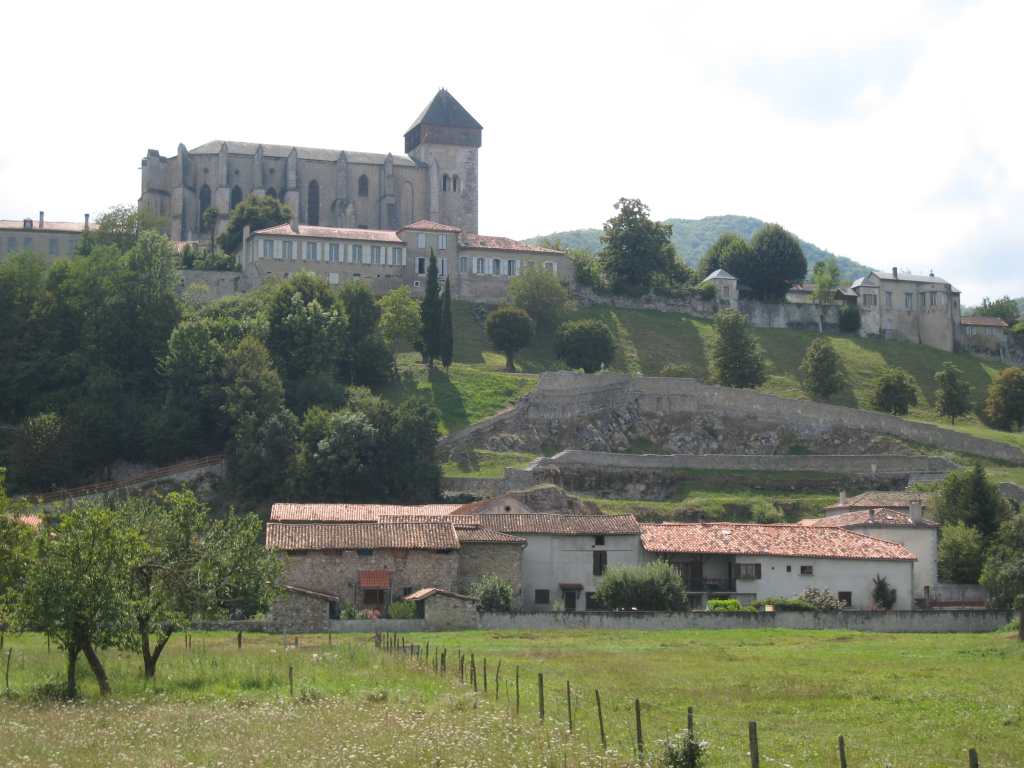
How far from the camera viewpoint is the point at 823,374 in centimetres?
9338

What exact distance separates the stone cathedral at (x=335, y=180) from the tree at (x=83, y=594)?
8171 cm

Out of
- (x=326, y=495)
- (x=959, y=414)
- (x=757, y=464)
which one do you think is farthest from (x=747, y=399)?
(x=326, y=495)

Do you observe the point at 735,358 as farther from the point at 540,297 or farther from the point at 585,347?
the point at 540,297

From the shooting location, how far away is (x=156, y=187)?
114250 millimetres

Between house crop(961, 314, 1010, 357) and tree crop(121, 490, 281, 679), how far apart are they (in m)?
85.6

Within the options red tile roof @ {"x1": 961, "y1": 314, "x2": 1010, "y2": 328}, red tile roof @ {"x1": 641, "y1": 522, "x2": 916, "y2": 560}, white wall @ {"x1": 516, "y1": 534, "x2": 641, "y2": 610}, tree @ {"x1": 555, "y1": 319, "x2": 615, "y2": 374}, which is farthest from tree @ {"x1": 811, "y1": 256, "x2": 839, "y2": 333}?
white wall @ {"x1": 516, "y1": 534, "x2": 641, "y2": 610}

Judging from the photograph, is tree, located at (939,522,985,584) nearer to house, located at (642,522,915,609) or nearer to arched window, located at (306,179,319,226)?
house, located at (642,522,915,609)

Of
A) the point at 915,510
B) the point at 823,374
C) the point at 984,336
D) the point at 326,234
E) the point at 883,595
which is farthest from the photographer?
the point at 984,336

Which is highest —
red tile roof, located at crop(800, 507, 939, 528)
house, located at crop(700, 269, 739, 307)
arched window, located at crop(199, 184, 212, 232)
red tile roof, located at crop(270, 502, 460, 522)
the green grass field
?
arched window, located at crop(199, 184, 212, 232)

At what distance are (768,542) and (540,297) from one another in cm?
4469

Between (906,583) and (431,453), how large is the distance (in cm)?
2483

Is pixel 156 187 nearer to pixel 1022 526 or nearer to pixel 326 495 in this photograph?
pixel 326 495

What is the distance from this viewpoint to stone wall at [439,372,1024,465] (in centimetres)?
8119

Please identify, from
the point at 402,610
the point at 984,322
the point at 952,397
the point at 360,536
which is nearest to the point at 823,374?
the point at 952,397
